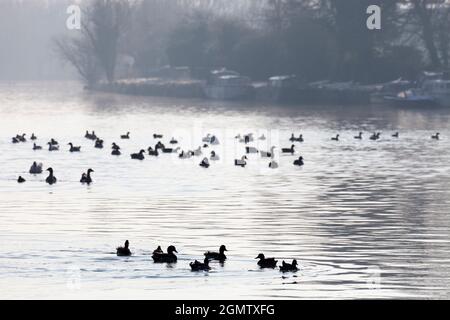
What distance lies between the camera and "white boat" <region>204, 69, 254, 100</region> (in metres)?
163

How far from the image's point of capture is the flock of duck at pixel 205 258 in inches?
1531

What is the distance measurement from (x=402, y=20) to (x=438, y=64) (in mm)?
6252

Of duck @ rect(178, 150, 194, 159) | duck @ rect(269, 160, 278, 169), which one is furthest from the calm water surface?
duck @ rect(269, 160, 278, 169)

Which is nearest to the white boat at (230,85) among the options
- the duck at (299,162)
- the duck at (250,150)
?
the duck at (250,150)

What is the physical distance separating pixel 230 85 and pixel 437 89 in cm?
2928

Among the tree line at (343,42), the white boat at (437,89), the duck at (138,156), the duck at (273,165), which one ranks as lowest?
the duck at (273,165)

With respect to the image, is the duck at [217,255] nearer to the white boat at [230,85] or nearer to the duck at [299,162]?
the duck at [299,162]

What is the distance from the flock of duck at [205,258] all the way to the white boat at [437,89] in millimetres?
101482

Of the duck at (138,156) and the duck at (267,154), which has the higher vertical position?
the duck at (138,156)

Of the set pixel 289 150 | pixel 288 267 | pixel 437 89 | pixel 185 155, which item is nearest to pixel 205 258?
pixel 288 267

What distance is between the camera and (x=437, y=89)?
14112 cm

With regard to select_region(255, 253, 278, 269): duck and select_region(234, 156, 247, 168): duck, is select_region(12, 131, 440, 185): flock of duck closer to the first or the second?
select_region(234, 156, 247, 168): duck

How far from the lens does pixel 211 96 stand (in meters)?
171

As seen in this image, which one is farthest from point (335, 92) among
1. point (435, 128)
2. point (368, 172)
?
point (368, 172)
